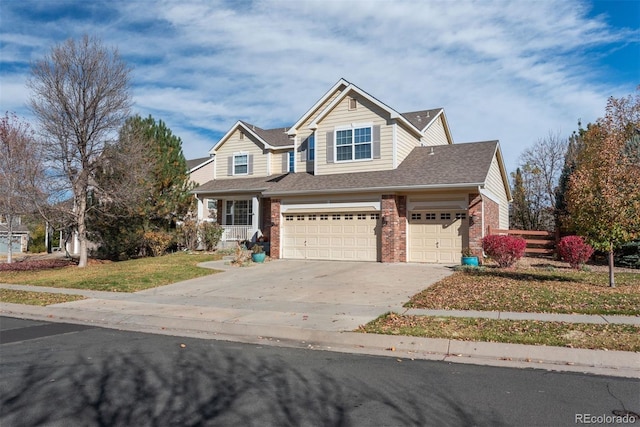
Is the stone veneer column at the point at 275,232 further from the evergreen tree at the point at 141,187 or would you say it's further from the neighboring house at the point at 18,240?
the neighboring house at the point at 18,240

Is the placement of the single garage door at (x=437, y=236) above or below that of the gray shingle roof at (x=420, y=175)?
below

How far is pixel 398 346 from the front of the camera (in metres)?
7.60

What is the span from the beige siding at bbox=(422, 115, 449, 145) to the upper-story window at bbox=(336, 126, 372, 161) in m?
4.26

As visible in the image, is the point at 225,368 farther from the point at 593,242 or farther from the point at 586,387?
the point at 593,242

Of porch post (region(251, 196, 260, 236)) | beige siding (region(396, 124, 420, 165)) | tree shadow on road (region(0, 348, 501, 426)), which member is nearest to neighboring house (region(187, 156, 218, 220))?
porch post (region(251, 196, 260, 236))

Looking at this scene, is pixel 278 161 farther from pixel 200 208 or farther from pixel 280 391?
pixel 280 391

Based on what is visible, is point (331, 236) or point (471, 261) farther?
point (331, 236)

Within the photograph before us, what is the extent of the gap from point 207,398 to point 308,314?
5.04 metres

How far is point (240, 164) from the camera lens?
28641 millimetres

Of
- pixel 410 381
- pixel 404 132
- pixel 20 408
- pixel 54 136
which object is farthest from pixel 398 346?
pixel 54 136

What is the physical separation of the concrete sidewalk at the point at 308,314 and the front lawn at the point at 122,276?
30.4 inches

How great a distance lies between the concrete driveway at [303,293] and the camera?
9.91 metres

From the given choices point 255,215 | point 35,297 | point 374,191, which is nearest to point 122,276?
point 35,297

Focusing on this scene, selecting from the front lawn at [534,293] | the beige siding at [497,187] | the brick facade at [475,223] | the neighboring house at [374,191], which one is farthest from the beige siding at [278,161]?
the front lawn at [534,293]
